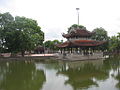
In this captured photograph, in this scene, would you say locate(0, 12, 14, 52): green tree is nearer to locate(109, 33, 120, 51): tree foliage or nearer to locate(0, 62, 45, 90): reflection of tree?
locate(0, 62, 45, 90): reflection of tree

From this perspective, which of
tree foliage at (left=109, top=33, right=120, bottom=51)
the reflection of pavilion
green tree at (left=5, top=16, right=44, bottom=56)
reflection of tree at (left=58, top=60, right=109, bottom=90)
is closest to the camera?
reflection of tree at (left=58, top=60, right=109, bottom=90)

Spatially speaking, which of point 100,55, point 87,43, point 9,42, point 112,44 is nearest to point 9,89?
point 87,43

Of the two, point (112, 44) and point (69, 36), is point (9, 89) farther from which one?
point (112, 44)

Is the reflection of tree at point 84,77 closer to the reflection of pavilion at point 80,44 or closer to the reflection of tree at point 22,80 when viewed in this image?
the reflection of tree at point 22,80

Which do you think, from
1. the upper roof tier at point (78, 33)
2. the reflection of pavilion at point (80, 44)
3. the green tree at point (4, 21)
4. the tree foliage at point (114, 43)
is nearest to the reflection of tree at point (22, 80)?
the reflection of pavilion at point (80, 44)

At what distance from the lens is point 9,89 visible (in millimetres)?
10727

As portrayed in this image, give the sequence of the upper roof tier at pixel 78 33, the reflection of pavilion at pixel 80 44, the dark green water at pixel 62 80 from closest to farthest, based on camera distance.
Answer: the dark green water at pixel 62 80, the reflection of pavilion at pixel 80 44, the upper roof tier at pixel 78 33

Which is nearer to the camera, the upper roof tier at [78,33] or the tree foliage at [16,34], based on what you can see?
the upper roof tier at [78,33]

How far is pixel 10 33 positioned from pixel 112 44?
31.0 m

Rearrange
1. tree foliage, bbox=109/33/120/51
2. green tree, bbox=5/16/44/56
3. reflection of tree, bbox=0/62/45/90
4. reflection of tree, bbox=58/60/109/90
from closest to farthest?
reflection of tree, bbox=0/62/45/90, reflection of tree, bbox=58/60/109/90, green tree, bbox=5/16/44/56, tree foliage, bbox=109/33/120/51

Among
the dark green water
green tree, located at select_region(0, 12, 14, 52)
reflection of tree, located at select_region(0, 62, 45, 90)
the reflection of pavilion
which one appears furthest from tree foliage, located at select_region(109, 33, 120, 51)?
reflection of tree, located at select_region(0, 62, 45, 90)

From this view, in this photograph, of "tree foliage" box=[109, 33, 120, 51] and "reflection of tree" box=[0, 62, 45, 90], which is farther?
"tree foliage" box=[109, 33, 120, 51]

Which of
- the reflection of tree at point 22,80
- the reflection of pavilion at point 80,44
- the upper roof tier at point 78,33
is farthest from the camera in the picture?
the upper roof tier at point 78,33

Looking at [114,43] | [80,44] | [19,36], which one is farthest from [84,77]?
[114,43]
